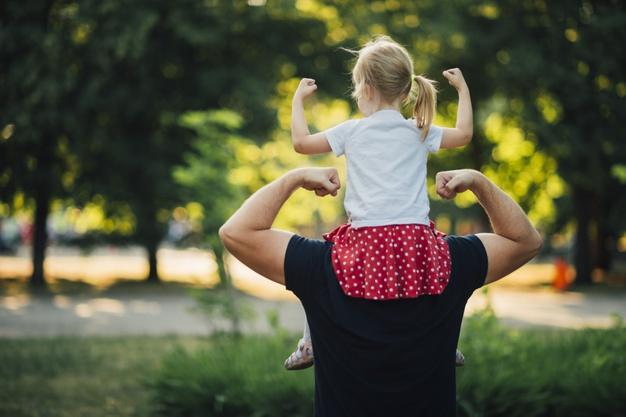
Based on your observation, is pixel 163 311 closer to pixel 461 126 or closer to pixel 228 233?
pixel 228 233

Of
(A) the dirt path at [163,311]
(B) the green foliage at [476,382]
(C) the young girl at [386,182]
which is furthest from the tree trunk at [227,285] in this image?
(C) the young girl at [386,182]

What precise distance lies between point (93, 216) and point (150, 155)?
5.45 metres

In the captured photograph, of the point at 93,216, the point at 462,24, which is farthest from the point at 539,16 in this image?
the point at 93,216

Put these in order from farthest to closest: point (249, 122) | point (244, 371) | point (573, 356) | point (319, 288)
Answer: point (249, 122) → point (573, 356) → point (244, 371) → point (319, 288)

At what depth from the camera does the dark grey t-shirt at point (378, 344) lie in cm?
246

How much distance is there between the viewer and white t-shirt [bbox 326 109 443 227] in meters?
2.47

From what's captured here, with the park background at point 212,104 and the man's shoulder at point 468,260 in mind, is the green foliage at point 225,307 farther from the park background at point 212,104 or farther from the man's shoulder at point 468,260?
the man's shoulder at point 468,260

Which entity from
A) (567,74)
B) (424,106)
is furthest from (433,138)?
(567,74)

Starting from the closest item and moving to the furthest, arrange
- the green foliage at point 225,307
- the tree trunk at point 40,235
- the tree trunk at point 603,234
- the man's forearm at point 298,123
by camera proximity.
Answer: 1. the man's forearm at point 298,123
2. the green foliage at point 225,307
3. the tree trunk at point 40,235
4. the tree trunk at point 603,234

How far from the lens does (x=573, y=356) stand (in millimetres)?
6812

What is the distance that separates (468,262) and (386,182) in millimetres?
403

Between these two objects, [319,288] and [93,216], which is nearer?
[319,288]

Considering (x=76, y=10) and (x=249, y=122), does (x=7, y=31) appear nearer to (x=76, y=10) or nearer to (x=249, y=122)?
(x=76, y=10)

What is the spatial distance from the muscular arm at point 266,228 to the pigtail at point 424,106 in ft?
1.11
